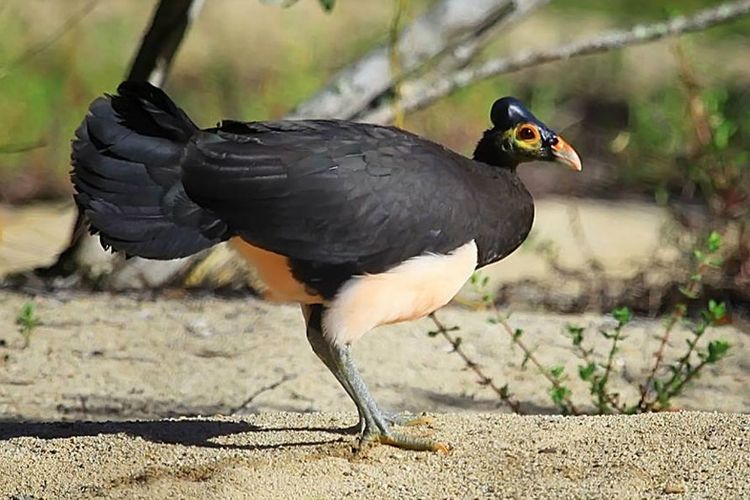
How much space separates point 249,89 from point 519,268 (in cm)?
426

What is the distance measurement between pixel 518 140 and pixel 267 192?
0.89 m

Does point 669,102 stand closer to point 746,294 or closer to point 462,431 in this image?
point 746,294

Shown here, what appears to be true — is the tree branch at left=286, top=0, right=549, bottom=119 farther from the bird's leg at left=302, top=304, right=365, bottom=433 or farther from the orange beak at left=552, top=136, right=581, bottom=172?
the bird's leg at left=302, top=304, right=365, bottom=433

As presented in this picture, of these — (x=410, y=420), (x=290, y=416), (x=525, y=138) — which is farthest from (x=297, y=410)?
(x=525, y=138)

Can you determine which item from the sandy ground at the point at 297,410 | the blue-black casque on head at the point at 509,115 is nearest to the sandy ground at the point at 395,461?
the sandy ground at the point at 297,410

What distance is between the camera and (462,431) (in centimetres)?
452

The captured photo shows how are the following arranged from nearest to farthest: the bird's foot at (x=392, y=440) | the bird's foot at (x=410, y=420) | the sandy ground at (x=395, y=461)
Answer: the sandy ground at (x=395, y=461) → the bird's foot at (x=392, y=440) → the bird's foot at (x=410, y=420)

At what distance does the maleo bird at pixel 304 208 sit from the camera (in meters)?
4.26

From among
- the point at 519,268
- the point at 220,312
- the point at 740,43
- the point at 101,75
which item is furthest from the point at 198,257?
the point at 740,43

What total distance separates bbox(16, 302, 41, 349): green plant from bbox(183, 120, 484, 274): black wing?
1809 millimetres

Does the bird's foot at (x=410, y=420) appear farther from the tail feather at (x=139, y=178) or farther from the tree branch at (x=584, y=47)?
the tree branch at (x=584, y=47)

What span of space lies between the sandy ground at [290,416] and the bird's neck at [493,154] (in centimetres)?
81

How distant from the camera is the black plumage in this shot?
4254mm

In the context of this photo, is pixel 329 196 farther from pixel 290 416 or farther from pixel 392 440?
pixel 290 416
